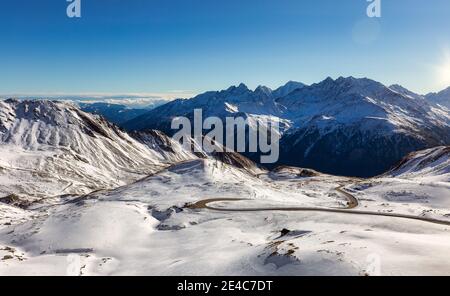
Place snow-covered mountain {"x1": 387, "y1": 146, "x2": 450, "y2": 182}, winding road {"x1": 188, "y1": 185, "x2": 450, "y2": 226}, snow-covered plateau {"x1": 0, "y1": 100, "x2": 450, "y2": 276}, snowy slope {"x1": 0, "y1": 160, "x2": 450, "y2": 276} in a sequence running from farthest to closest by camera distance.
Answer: snow-covered mountain {"x1": 387, "y1": 146, "x2": 450, "y2": 182} < winding road {"x1": 188, "y1": 185, "x2": 450, "y2": 226} < snow-covered plateau {"x1": 0, "y1": 100, "x2": 450, "y2": 276} < snowy slope {"x1": 0, "y1": 160, "x2": 450, "y2": 276}

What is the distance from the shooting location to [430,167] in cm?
16562

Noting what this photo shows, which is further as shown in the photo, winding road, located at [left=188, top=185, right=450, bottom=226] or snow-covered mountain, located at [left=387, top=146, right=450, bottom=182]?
snow-covered mountain, located at [left=387, top=146, right=450, bottom=182]

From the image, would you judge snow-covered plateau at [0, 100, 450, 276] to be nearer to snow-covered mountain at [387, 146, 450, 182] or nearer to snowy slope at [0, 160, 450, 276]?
snowy slope at [0, 160, 450, 276]

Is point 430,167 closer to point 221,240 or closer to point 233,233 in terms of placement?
point 233,233

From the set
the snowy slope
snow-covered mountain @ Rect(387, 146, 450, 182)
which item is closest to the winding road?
the snowy slope

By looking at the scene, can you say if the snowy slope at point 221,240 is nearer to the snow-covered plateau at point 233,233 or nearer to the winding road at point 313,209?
the snow-covered plateau at point 233,233

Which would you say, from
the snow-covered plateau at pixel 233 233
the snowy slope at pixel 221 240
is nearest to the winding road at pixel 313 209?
the snow-covered plateau at pixel 233 233

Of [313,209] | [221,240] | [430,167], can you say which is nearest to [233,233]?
[221,240]

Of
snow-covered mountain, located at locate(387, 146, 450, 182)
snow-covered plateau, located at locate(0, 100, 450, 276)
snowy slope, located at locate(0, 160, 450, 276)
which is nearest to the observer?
snowy slope, located at locate(0, 160, 450, 276)

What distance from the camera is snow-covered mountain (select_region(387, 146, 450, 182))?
14248 centimetres

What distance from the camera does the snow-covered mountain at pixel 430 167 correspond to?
142475 millimetres

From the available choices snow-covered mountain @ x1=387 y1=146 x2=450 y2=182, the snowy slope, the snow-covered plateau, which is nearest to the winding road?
the snow-covered plateau
